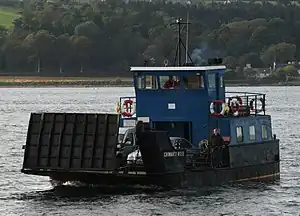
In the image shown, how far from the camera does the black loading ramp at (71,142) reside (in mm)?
40844

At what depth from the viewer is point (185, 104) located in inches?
1778

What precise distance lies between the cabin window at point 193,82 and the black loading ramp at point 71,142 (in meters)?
5.21

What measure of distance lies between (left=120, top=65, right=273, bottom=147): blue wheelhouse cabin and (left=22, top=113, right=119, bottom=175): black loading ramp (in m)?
4.08

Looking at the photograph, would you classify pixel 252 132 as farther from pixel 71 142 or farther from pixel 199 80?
pixel 71 142

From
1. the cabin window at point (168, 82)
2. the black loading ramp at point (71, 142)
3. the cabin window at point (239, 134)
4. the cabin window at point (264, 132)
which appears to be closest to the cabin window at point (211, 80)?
the cabin window at point (168, 82)

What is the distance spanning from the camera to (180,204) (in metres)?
40.5

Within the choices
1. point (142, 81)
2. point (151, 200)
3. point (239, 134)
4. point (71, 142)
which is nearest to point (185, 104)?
point (142, 81)

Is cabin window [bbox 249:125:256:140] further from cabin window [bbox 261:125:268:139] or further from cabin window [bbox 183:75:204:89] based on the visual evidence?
cabin window [bbox 183:75:204:89]

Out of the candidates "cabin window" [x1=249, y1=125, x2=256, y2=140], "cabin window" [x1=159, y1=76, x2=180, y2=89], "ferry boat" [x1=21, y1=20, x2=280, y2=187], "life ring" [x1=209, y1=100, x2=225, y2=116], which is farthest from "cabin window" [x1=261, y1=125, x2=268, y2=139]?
"cabin window" [x1=159, y1=76, x2=180, y2=89]

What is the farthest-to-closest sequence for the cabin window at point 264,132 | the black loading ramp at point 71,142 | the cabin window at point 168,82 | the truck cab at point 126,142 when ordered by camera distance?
1. the cabin window at point 264,132
2. the cabin window at point 168,82
3. the truck cab at point 126,142
4. the black loading ramp at point 71,142

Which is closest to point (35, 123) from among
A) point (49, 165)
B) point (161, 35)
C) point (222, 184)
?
point (49, 165)

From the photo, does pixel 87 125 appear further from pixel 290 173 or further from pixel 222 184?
pixel 290 173

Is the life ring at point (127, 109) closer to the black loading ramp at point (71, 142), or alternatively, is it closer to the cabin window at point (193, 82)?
the cabin window at point (193, 82)

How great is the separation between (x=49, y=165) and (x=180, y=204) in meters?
4.87
